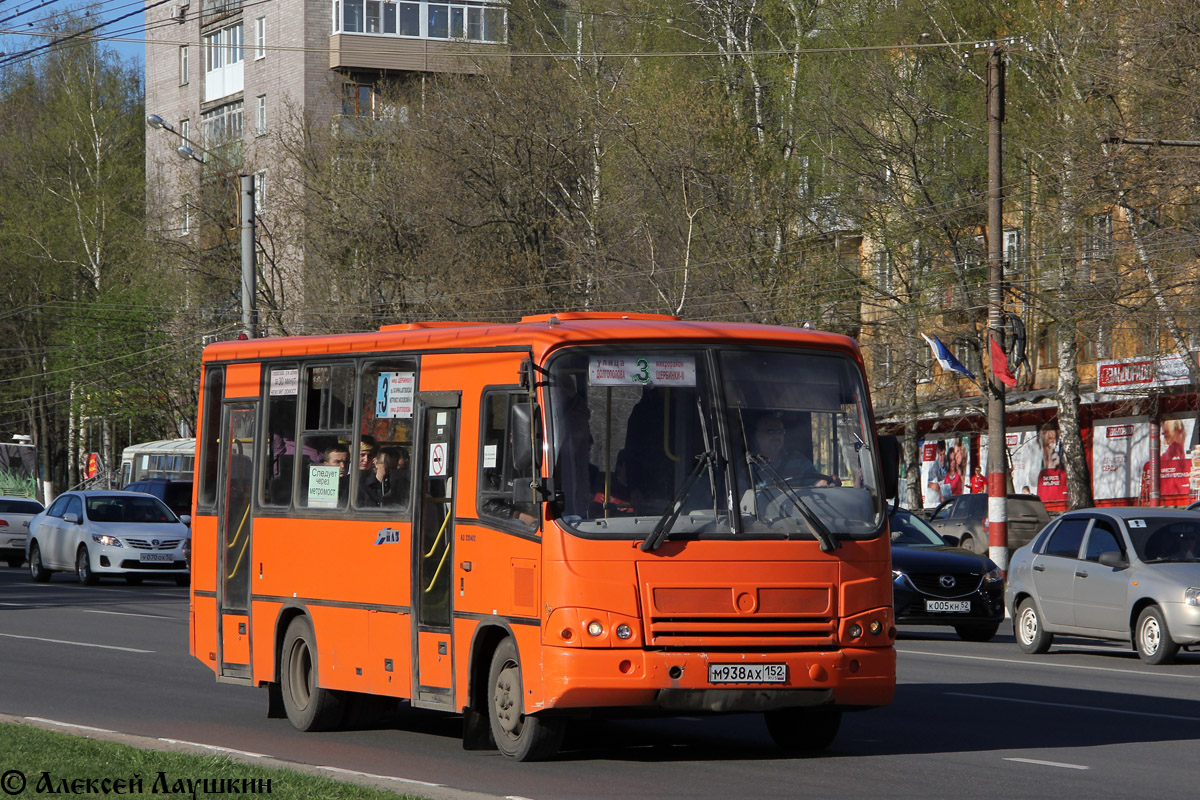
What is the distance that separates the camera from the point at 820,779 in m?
9.98

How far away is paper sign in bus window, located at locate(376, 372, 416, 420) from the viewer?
11.9 m

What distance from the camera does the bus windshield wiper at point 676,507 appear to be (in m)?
10.2

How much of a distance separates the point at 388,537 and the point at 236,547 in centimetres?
220

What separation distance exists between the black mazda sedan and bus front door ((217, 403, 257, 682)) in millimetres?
10031

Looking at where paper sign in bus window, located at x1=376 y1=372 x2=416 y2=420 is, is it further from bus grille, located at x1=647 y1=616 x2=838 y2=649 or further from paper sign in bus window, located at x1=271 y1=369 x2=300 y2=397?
bus grille, located at x1=647 y1=616 x2=838 y2=649

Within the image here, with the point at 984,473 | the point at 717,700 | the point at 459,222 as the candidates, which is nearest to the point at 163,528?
the point at 459,222

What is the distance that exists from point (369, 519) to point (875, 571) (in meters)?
3.36

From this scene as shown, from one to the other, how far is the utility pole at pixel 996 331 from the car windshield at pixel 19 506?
70.4 feet

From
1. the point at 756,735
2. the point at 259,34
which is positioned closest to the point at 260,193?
the point at 259,34

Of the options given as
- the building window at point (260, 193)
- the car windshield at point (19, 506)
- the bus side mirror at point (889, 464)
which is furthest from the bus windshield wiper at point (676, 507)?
the building window at point (260, 193)

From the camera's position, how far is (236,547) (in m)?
13.5

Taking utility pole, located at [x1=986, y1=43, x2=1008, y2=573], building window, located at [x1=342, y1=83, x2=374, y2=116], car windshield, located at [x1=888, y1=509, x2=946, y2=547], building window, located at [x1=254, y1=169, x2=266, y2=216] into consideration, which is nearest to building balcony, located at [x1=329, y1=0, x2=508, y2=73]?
building window, located at [x1=342, y1=83, x2=374, y2=116]

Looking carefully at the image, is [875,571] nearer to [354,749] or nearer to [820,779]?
[820,779]

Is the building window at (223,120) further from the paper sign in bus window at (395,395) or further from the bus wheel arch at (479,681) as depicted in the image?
the bus wheel arch at (479,681)
